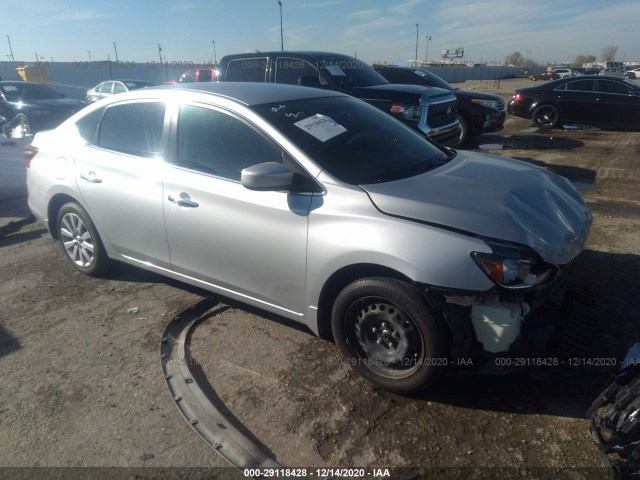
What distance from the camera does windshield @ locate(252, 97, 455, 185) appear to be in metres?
3.15

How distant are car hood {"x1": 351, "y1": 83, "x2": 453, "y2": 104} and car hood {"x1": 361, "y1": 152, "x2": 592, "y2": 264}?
15.9 feet

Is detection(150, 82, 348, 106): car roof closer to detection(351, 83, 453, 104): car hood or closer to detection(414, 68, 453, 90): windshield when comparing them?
detection(351, 83, 453, 104): car hood

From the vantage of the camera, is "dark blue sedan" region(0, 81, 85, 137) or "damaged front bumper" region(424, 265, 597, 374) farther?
"dark blue sedan" region(0, 81, 85, 137)

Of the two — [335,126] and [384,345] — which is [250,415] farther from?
[335,126]

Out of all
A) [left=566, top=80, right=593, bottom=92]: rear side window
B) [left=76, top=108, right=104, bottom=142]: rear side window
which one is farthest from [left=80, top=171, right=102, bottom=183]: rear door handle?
[left=566, top=80, right=593, bottom=92]: rear side window

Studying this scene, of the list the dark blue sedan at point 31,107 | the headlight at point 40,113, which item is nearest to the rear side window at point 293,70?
the dark blue sedan at point 31,107

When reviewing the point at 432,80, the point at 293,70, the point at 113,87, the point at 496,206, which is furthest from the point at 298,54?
the point at 113,87

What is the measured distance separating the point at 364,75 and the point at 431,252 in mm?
7075

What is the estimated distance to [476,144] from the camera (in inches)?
433

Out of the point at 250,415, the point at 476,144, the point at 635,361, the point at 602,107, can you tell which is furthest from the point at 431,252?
the point at 602,107

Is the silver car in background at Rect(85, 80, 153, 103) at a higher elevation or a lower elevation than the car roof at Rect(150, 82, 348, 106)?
lower

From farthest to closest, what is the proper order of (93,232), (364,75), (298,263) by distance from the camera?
(364,75) < (93,232) < (298,263)

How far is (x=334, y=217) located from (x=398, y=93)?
19.2ft

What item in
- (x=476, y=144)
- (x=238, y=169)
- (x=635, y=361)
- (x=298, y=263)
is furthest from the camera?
(x=476, y=144)
